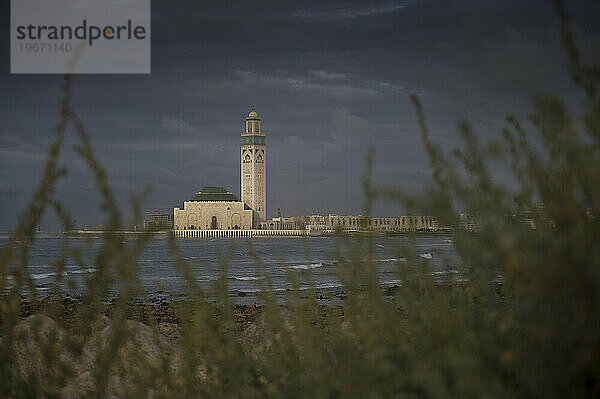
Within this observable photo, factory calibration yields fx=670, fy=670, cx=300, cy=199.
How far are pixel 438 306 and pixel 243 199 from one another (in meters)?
104

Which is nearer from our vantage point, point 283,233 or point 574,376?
point 574,376

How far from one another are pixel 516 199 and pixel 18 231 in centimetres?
143

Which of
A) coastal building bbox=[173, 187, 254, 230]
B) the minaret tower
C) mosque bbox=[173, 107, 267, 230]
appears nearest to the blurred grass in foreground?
mosque bbox=[173, 107, 267, 230]

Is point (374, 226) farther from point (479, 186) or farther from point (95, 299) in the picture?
point (95, 299)

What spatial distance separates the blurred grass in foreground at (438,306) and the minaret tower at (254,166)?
331 feet

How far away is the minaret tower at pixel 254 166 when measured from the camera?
104312mm

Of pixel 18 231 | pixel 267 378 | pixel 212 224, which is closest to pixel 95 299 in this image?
pixel 18 231

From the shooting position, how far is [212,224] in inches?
3378

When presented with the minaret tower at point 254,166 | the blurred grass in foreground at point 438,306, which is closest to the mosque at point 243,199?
the minaret tower at point 254,166

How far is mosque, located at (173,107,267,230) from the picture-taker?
8550 cm

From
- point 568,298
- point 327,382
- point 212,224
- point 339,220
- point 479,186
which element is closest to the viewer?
point 568,298

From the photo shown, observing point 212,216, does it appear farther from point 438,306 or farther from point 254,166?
point 438,306

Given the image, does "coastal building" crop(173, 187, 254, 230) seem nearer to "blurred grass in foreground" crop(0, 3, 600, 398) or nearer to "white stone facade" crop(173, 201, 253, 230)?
"white stone facade" crop(173, 201, 253, 230)

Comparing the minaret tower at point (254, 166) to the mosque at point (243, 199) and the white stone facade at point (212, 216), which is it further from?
the white stone facade at point (212, 216)
